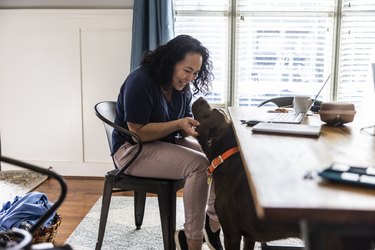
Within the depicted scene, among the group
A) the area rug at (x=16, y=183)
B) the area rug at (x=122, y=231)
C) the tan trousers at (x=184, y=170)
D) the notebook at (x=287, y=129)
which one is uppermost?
the notebook at (x=287, y=129)

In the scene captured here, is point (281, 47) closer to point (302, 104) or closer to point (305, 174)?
point (302, 104)

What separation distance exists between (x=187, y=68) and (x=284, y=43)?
1.57 metres

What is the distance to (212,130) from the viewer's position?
1629 mm

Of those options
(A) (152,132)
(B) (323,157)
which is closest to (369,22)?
(A) (152,132)

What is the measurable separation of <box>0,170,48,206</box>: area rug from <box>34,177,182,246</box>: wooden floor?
7 cm

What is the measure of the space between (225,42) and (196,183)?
5.98ft

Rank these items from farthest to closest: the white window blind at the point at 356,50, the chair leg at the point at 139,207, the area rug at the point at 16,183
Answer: the white window blind at the point at 356,50, the area rug at the point at 16,183, the chair leg at the point at 139,207

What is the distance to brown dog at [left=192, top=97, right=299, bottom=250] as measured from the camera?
128 centimetres

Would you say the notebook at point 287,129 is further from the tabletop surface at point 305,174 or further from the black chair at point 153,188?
the black chair at point 153,188

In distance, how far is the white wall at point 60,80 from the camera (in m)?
3.24

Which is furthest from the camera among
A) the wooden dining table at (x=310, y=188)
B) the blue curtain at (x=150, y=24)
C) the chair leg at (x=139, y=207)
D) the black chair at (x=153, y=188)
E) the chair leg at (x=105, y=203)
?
the blue curtain at (x=150, y=24)

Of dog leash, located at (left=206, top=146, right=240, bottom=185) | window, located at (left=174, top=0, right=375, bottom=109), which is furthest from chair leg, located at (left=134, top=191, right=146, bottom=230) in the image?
window, located at (left=174, top=0, right=375, bottom=109)

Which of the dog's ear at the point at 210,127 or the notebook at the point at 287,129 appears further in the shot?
the dog's ear at the point at 210,127

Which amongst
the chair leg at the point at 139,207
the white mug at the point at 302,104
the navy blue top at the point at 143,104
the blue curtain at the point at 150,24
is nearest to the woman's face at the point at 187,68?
the navy blue top at the point at 143,104
